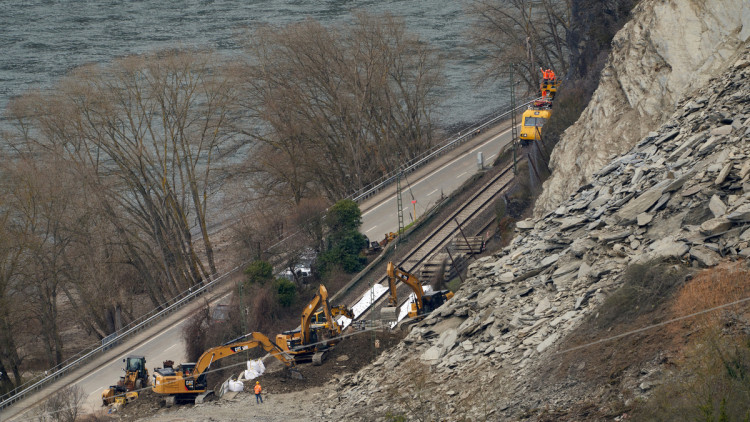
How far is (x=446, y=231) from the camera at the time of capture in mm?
49188

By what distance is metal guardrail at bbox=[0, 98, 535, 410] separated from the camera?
44256 millimetres

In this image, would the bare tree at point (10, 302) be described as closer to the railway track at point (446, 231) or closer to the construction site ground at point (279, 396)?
the construction site ground at point (279, 396)

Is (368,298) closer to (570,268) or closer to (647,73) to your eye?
(647,73)

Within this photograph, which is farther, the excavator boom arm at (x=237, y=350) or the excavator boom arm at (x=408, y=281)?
the excavator boom arm at (x=408, y=281)

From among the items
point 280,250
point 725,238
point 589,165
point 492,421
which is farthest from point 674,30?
point 280,250

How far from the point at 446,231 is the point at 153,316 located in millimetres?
15100

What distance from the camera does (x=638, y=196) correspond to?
88.2 feet

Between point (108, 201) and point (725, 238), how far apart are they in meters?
42.8

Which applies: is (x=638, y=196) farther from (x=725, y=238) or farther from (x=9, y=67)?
(x=9, y=67)

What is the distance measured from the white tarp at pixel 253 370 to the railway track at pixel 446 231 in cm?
633

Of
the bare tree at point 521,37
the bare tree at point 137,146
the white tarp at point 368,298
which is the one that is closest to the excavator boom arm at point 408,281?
the white tarp at point 368,298

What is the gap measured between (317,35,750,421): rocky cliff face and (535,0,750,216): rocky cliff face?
4.85ft

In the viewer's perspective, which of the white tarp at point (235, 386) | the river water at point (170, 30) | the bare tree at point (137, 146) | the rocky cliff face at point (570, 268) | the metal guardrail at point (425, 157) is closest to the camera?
the rocky cliff face at point (570, 268)

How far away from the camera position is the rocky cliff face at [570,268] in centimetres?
2205
